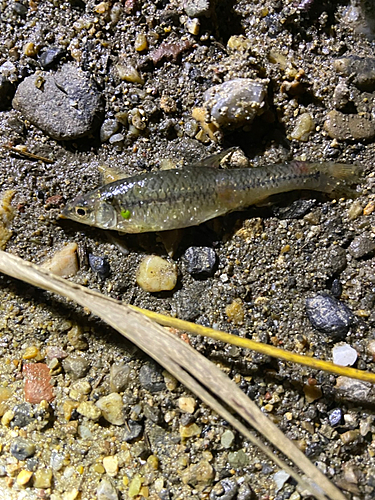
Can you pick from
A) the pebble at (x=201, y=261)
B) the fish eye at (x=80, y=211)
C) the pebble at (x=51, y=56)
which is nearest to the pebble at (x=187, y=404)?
the pebble at (x=201, y=261)

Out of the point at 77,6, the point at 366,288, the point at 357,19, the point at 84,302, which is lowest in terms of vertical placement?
the point at 366,288

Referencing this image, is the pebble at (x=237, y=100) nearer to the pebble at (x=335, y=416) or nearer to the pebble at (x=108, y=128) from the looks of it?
the pebble at (x=108, y=128)

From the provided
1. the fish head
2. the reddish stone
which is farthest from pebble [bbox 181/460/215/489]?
the fish head

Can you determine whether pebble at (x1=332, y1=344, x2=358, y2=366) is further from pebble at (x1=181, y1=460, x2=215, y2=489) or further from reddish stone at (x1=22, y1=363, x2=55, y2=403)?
reddish stone at (x1=22, y1=363, x2=55, y2=403)

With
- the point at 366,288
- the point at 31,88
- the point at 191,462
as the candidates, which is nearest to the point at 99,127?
the point at 31,88

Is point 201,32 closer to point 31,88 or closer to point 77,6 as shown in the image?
point 77,6
